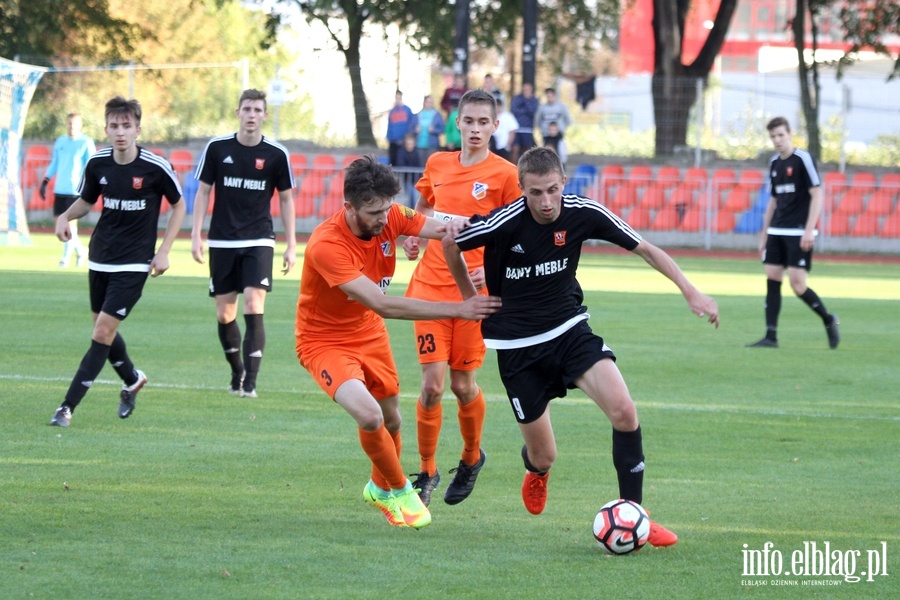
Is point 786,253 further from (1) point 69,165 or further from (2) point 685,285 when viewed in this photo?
(1) point 69,165

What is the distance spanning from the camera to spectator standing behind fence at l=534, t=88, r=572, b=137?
25.2 metres

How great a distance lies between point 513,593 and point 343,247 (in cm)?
195

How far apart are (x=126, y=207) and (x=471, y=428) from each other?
309cm

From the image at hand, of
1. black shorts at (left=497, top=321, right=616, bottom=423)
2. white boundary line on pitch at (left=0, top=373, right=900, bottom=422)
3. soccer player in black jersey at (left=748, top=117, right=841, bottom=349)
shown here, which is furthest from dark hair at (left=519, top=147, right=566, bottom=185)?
soccer player in black jersey at (left=748, top=117, right=841, bottom=349)

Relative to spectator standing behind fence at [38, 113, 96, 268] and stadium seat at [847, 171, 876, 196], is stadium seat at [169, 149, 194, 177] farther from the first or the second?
stadium seat at [847, 171, 876, 196]

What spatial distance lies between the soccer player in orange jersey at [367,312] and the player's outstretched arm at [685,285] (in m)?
0.77

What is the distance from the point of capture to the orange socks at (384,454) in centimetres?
595

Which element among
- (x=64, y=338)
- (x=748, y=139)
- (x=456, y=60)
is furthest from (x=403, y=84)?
(x=64, y=338)

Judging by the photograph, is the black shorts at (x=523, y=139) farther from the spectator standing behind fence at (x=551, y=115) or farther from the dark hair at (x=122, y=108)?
the dark hair at (x=122, y=108)

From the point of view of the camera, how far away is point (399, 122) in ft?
88.0

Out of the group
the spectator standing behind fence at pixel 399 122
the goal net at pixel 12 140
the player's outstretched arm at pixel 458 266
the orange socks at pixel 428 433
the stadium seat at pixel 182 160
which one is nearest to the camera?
the player's outstretched arm at pixel 458 266

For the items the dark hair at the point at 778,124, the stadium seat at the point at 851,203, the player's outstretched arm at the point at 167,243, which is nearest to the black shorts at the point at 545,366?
the player's outstretched arm at the point at 167,243

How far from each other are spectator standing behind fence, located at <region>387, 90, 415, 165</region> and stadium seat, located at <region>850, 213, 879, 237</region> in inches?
374

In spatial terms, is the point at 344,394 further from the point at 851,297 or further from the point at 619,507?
the point at 851,297
